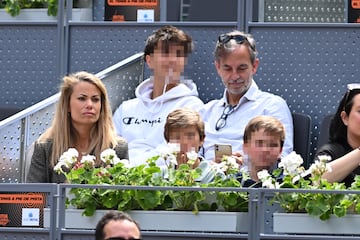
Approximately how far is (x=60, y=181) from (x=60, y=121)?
0.45m

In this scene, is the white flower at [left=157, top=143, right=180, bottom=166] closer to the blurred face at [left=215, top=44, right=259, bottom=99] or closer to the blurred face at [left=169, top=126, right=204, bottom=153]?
the blurred face at [left=169, top=126, right=204, bottom=153]

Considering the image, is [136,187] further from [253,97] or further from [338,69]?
[338,69]

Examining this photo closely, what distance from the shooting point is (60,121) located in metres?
7.46

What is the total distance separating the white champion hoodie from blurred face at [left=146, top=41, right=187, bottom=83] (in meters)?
0.11

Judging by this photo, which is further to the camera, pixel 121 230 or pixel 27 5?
pixel 27 5

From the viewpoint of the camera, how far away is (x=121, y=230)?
5199 mm

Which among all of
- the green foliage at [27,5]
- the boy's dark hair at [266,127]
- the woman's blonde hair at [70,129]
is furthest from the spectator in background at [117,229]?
the green foliage at [27,5]

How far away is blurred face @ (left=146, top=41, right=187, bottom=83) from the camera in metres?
8.05

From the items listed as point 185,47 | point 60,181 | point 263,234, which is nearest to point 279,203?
point 263,234

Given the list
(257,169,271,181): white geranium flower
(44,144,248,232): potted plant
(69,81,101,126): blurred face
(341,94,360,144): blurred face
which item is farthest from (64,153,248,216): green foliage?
(69,81,101,126): blurred face

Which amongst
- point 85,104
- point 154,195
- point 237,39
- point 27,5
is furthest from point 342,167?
point 27,5

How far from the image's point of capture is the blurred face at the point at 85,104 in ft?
24.4

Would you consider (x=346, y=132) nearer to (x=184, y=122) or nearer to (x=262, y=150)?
(x=262, y=150)

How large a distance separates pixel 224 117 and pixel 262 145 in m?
0.98
